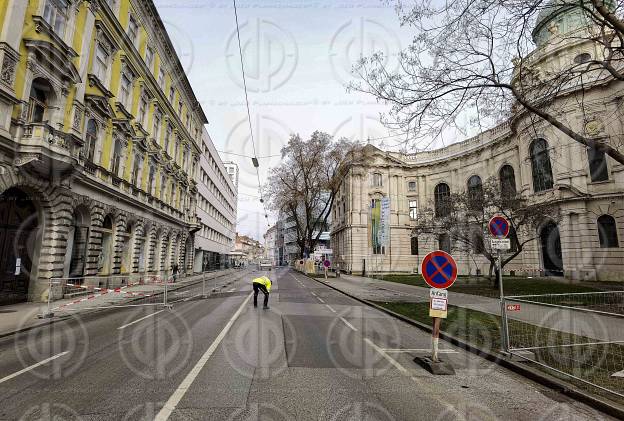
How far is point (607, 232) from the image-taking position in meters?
27.3

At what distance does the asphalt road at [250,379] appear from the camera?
4.22m

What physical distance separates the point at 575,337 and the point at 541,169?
A: 2973 cm

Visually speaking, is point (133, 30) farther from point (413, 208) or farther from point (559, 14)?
point (413, 208)

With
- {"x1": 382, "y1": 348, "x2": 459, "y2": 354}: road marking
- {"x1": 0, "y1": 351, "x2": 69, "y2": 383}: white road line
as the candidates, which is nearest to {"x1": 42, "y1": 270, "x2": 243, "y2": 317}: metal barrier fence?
{"x1": 0, "y1": 351, "x2": 69, "y2": 383}: white road line

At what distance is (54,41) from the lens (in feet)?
48.4

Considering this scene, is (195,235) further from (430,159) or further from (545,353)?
(545,353)

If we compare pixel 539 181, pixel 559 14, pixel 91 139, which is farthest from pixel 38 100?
pixel 539 181

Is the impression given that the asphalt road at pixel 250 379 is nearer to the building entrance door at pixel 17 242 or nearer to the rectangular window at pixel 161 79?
the building entrance door at pixel 17 242

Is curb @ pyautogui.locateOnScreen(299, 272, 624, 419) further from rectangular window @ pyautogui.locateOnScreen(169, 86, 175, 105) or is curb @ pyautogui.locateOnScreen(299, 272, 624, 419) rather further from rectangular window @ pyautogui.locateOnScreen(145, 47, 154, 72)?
rectangular window @ pyautogui.locateOnScreen(169, 86, 175, 105)

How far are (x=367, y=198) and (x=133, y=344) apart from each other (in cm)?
4669

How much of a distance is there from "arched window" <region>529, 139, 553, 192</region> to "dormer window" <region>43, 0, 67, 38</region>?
34703 mm

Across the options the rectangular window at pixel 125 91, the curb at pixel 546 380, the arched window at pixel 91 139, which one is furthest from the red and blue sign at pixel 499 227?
the rectangular window at pixel 125 91

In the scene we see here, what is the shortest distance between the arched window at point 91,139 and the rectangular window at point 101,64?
2605 mm

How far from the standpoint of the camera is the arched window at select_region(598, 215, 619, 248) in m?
26.9
